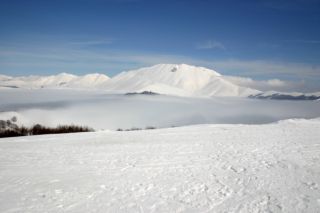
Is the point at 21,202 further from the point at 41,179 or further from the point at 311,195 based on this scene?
the point at 311,195

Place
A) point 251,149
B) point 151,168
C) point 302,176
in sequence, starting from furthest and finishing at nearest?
point 251,149 → point 151,168 → point 302,176

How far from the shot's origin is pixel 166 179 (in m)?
11.3

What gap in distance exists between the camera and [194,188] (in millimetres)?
10172

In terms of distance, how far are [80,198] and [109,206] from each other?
1.30 meters

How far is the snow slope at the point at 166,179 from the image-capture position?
8859 millimetres

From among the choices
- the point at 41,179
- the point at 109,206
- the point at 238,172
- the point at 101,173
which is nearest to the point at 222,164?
the point at 238,172

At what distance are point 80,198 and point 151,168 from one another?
13.2 ft

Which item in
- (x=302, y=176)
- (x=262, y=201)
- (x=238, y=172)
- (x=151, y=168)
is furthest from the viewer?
(x=151, y=168)

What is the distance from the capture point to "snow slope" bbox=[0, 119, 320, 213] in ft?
29.1

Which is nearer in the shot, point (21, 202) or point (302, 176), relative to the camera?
point (21, 202)

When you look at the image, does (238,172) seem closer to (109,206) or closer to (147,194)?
(147,194)

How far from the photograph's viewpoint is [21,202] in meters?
9.31

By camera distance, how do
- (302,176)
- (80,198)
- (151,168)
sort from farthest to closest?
(151,168), (302,176), (80,198)

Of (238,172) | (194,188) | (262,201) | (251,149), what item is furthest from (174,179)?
(251,149)
